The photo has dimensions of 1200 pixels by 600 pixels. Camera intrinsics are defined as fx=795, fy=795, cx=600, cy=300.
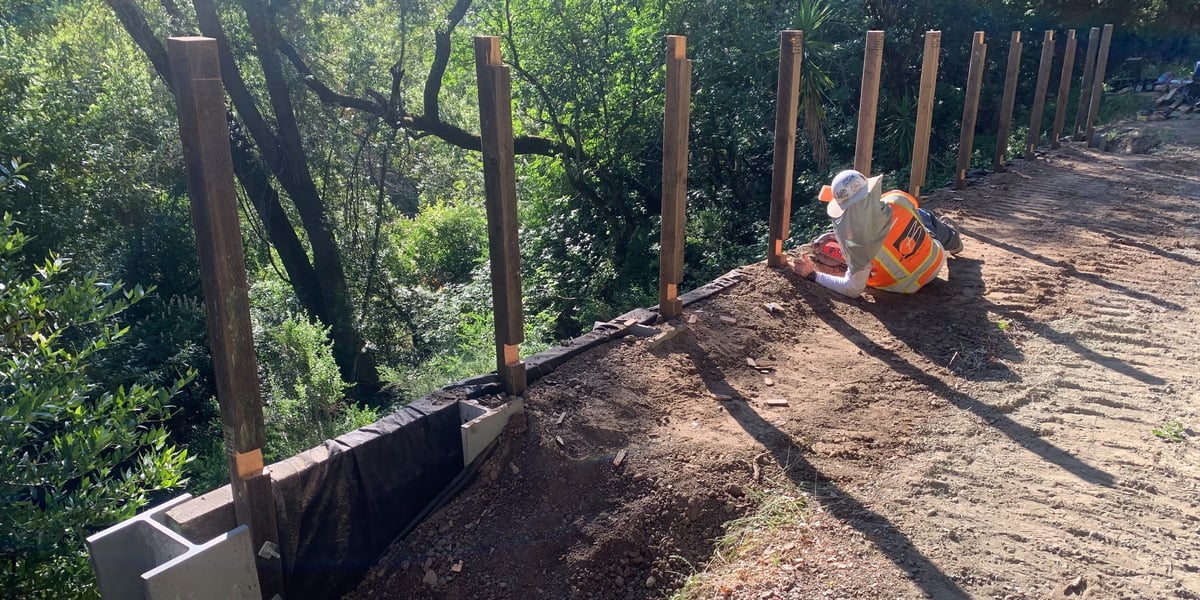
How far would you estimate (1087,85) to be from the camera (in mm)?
A: 13094

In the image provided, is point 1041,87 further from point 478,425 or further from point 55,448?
point 55,448

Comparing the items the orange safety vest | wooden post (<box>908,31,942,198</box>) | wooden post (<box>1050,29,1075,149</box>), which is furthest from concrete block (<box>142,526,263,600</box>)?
wooden post (<box>1050,29,1075,149</box>)

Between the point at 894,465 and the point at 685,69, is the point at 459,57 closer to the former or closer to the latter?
the point at 685,69

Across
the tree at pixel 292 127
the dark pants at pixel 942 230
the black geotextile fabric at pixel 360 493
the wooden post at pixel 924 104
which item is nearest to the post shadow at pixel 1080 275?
the dark pants at pixel 942 230

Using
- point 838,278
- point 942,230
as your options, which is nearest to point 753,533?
point 838,278

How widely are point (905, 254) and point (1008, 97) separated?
623 centimetres

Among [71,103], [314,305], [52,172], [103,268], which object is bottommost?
[314,305]

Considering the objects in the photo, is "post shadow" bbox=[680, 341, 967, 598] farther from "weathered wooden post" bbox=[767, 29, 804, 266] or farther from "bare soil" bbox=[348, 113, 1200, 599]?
"weathered wooden post" bbox=[767, 29, 804, 266]

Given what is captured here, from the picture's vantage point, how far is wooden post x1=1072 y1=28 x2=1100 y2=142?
1256 cm

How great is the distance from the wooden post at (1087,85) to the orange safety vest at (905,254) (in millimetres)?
9372

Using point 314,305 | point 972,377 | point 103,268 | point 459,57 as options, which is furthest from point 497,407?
point 459,57

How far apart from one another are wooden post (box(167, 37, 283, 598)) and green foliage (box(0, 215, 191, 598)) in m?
0.56

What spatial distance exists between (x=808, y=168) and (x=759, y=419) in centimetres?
835

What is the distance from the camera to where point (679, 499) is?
3.37m
